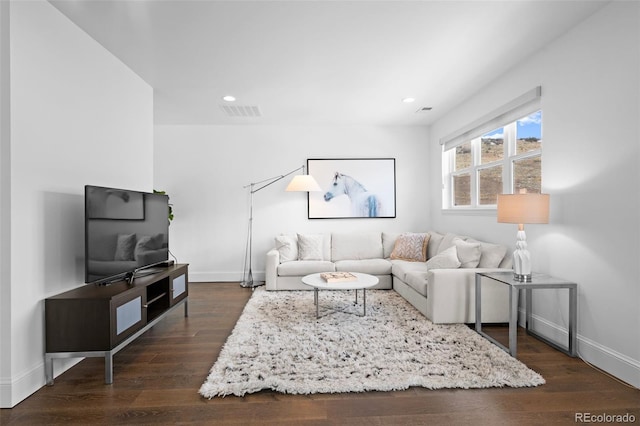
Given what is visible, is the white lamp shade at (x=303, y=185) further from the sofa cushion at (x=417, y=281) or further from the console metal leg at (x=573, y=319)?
the console metal leg at (x=573, y=319)

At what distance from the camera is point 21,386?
2.16 metres

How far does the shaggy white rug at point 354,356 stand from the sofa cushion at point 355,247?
165 centimetres

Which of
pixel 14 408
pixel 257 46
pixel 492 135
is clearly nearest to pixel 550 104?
pixel 492 135

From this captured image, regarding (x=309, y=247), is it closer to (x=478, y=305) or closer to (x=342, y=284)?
(x=342, y=284)

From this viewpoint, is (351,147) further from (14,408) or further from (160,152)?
(14,408)

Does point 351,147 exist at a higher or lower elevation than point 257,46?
lower

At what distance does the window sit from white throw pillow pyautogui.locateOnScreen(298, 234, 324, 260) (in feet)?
6.79

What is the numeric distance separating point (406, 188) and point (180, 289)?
3.88m

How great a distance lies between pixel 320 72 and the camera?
3.56 meters

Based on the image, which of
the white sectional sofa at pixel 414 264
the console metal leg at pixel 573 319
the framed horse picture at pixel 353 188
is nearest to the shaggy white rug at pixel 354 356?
the white sectional sofa at pixel 414 264

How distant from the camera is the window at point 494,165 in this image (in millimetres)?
3473

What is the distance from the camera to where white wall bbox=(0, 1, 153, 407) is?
7.06 ft

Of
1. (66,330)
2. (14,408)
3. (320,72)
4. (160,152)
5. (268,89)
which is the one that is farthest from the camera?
(160,152)

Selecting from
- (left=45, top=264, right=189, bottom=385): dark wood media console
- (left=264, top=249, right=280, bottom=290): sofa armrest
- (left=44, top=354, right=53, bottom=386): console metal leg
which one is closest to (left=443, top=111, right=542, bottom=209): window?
(left=264, top=249, right=280, bottom=290): sofa armrest
